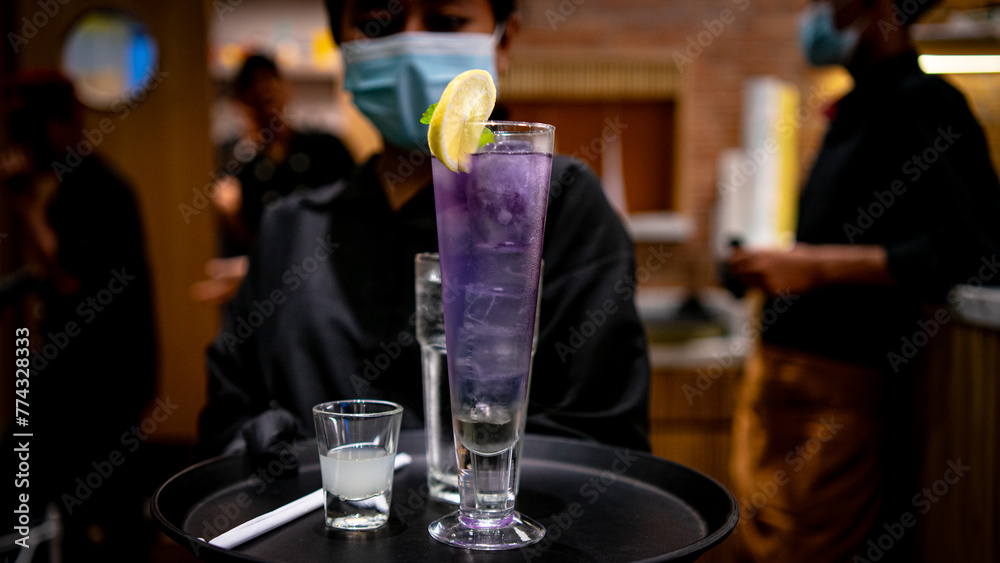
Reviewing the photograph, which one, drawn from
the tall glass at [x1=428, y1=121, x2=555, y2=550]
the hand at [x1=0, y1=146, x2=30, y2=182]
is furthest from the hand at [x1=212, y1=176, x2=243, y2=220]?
the tall glass at [x1=428, y1=121, x2=555, y2=550]

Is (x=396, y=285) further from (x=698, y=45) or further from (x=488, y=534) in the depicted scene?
(x=698, y=45)

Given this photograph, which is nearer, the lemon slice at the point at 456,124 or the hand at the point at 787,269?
the lemon slice at the point at 456,124

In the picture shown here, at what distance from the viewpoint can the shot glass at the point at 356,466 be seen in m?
0.77

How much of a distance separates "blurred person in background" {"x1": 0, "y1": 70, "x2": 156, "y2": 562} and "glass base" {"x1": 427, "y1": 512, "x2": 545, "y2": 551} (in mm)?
2105

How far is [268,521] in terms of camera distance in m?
0.75

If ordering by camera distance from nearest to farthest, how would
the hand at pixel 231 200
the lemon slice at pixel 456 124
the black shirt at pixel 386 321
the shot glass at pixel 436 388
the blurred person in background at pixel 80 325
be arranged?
the lemon slice at pixel 456 124
the shot glass at pixel 436 388
the black shirt at pixel 386 321
the blurred person in background at pixel 80 325
the hand at pixel 231 200

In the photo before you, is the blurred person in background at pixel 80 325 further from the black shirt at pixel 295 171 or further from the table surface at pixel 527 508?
the table surface at pixel 527 508

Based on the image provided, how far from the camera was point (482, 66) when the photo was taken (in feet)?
4.03

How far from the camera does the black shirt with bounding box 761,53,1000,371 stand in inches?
67.7

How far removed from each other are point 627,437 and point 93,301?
83.4 inches

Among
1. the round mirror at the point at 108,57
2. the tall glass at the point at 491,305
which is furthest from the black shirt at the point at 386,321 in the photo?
the round mirror at the point at 108,57

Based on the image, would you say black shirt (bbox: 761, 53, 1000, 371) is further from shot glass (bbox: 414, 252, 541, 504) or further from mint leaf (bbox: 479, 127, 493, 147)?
mint leaf (bbox: 479, 127, 493, 147)

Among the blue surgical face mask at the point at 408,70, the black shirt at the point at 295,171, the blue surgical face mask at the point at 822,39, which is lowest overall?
the black shirt at the point at 295,171

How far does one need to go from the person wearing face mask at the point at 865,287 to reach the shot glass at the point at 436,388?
1.22 m
